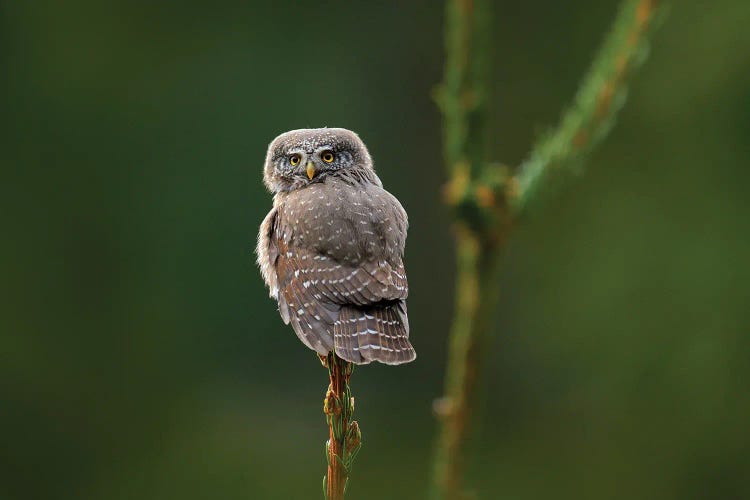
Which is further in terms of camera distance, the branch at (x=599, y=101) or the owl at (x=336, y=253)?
the owl at (x=336, y=253)

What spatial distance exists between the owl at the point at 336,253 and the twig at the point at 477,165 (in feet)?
0.74

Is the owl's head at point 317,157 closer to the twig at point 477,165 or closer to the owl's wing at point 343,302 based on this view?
the owl's wing at point 343,302

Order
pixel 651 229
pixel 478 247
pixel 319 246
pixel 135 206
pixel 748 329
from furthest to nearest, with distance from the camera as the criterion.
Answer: pixel 135 206 → pixel 651 229 → pixel 748 329 → pixel 319 246 → pixel 478 247

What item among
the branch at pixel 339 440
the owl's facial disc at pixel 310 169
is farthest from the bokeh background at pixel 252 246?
the branch at pixel 339 440

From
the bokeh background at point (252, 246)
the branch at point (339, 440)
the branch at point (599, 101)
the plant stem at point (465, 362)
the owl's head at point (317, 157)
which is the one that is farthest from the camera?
the bokeh background at point (252, 246)

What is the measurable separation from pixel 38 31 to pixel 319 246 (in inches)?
346

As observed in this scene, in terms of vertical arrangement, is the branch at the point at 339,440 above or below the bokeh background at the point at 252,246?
below

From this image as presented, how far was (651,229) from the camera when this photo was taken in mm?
7742

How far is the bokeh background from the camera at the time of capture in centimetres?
809

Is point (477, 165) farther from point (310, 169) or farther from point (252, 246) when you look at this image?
point (252, 246)

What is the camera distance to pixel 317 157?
11.7ft

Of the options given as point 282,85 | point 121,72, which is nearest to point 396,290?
point 282,85

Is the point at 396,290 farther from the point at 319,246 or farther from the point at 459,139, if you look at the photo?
the point at 459,139

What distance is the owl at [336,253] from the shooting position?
2.87 meters
